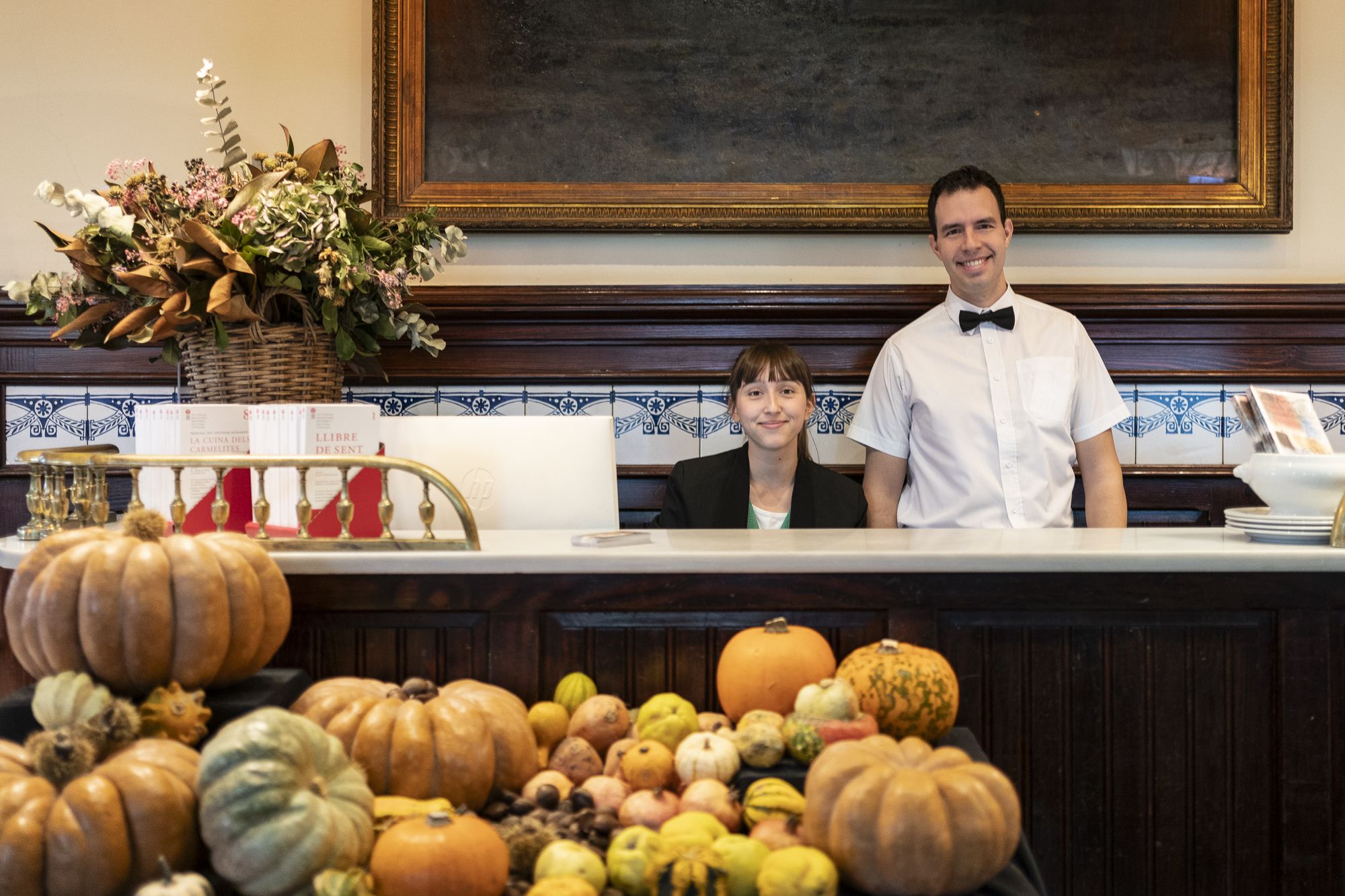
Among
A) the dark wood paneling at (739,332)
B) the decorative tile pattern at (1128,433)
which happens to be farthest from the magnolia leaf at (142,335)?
the decorative tile pattern at (1128,433)

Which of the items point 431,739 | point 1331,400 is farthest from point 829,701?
point 1331,400

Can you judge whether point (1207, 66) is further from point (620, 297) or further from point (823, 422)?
point (620, 297)

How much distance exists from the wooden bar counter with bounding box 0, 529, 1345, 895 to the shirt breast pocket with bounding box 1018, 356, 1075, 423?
154 centimetres

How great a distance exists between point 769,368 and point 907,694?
1.58m

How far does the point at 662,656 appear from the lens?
1642 millimetres

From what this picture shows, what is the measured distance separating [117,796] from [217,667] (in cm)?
27

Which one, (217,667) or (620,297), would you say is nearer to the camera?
(217,667)

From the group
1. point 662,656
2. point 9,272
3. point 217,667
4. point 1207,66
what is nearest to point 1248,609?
point 662,656

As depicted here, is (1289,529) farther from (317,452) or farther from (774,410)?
(317,452)

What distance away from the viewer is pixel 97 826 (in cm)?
107

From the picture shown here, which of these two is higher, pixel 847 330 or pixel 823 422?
pixel 847 330

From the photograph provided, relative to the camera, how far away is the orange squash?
1.10 metres

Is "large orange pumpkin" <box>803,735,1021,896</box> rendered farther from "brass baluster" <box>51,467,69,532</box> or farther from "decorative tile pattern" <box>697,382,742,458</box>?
"decorative tile pattern" <box>697,382,742,458</box>

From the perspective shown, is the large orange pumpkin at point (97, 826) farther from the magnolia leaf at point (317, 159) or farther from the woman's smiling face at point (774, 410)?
the woman's smiling face at point (774, 410)
